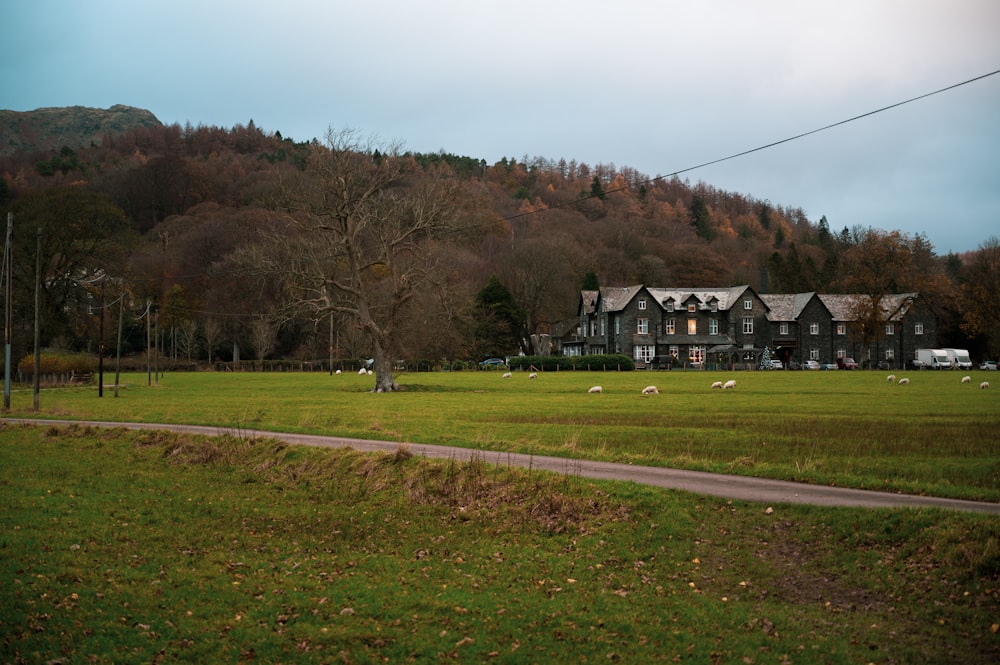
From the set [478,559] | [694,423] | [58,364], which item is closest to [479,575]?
[478,559]

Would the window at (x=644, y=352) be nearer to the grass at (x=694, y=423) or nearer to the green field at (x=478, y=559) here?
the grass at (x=694, y=423)

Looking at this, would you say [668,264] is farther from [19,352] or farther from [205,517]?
[205,517]

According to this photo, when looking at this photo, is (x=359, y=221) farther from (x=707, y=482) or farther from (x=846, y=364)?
(x=846, y=364)

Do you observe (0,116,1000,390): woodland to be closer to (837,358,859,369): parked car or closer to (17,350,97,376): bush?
(17,350,97,376): bush

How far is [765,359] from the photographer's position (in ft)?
362

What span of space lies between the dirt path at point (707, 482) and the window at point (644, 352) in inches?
3572

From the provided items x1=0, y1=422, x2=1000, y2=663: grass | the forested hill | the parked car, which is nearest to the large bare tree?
the forested hill

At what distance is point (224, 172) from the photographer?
13800 centimetres

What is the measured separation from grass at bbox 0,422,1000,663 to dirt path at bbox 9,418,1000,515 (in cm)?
87

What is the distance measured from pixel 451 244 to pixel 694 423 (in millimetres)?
87583

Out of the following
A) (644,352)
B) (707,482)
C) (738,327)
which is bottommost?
(707,482)

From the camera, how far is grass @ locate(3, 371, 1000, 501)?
63.4 feet

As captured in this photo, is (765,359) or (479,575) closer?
(479,575)

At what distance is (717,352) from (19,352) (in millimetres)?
82349
